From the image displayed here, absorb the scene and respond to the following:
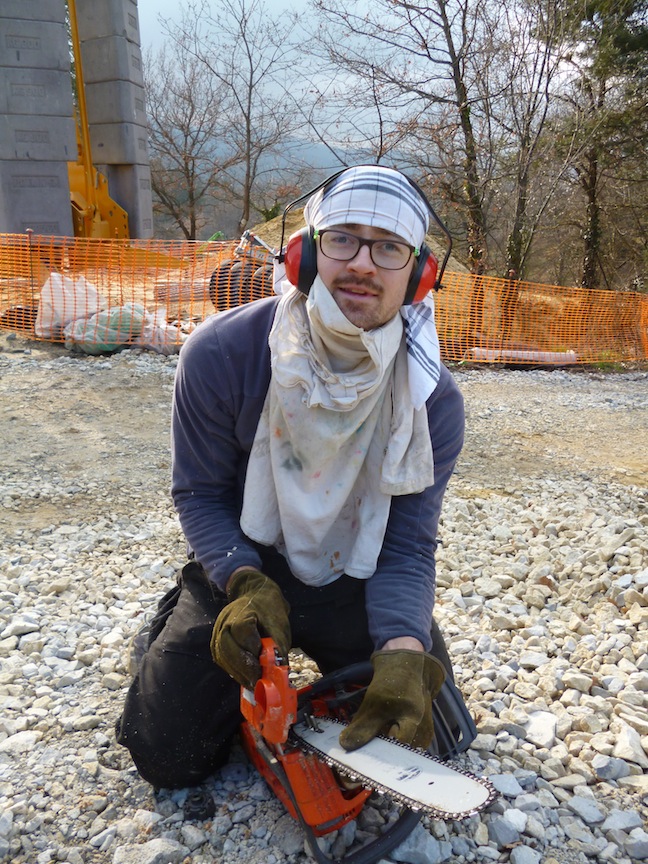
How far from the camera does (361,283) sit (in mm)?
1984

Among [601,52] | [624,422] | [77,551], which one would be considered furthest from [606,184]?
[77,551]

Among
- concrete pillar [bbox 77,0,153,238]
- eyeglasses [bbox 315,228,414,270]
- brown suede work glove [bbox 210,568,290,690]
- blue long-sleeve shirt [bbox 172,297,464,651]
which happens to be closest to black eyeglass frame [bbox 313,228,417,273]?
eyeglasses [bbox 315,228,414,270]

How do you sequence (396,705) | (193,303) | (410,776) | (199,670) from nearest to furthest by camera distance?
(410,776), (396,705), (199,670), (193,303)

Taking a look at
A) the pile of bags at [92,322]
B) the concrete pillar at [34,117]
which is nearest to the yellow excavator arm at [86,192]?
the concrete pillar at [34,117]

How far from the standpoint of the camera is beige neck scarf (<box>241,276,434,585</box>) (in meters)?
2.00

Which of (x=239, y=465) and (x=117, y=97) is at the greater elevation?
(x=117, y=97)

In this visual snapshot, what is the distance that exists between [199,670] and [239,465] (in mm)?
639

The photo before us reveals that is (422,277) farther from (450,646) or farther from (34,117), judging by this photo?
(34,117)

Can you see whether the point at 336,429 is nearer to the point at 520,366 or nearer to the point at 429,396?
the point at 429,396

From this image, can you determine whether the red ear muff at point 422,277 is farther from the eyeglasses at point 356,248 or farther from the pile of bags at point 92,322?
the pile of bags at point 92,322

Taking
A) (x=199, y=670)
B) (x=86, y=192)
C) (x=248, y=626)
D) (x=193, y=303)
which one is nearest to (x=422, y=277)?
(x=248, y=626)

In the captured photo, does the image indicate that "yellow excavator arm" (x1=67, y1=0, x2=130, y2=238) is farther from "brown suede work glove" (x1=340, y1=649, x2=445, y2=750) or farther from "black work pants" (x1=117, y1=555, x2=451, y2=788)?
"brown suede work glove" (x1=340, y1=649, x2=445, y2=750)

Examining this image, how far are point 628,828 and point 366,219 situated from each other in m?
1.87

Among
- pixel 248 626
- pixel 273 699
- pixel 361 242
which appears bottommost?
pixel 273 699
